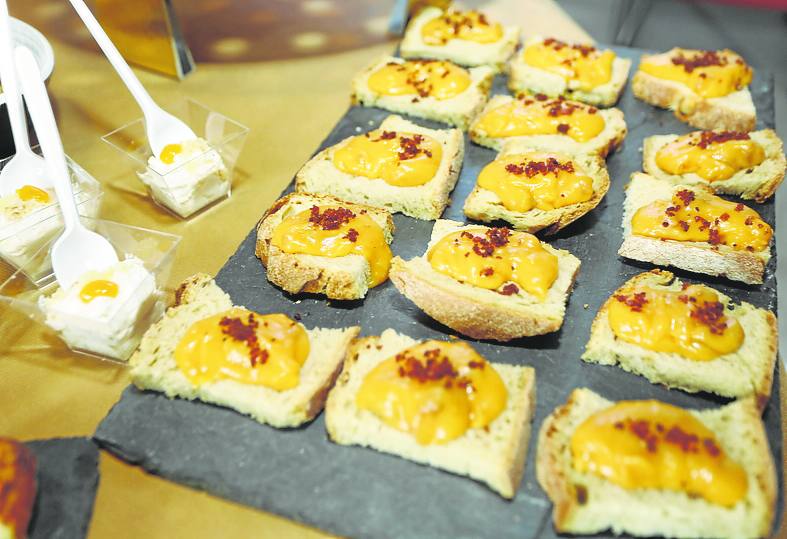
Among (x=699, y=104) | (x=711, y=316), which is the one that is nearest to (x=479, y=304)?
(x=711, y=316)

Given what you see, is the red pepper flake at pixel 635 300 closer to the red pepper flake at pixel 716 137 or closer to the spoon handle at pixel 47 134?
the red pepper flake at pixel 716 137

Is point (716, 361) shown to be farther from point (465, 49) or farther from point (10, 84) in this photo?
point (10, 84)

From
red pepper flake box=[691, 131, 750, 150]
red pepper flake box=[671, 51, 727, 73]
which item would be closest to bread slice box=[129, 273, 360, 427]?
red pepper flake box=[691, 131, 750, 150]

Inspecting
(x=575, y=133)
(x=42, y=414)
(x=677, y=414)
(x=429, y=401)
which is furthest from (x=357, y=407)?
(x=575, y=133)

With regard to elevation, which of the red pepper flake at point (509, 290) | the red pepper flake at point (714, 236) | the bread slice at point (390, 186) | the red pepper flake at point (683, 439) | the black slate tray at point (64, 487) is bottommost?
the black slate tray at point (64, 487)

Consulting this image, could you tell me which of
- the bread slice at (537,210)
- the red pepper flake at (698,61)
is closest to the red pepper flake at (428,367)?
→ the bread slice at (537,210)

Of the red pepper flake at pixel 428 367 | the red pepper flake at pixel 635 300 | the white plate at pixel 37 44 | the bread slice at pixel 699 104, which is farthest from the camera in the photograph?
the bread slice at pixel 699 104
